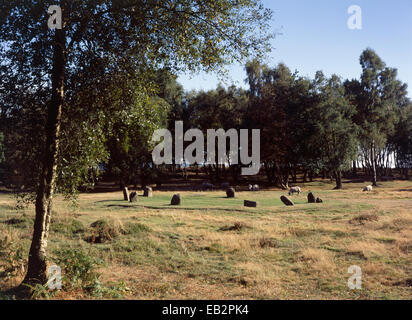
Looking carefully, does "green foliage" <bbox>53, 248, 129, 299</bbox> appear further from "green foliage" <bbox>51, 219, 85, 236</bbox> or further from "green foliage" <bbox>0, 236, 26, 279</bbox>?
"green foliage" <bbox>51, 219, 85, 236</bbox>

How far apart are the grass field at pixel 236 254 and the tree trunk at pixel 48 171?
3.69 ft

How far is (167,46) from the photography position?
1102 centimetres

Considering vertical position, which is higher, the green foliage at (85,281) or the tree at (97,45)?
the tree at (97,45)

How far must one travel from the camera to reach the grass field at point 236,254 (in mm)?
9805

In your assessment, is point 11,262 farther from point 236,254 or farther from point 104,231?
point 236,254

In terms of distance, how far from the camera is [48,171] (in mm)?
9492

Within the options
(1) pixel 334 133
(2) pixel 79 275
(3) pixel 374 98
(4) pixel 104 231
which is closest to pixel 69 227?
(4) pixel 104 231

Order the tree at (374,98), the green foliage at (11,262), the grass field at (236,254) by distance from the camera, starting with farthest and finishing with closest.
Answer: the tree at (374,98)
the green foliage at (11,262)
the grass field at (236,254)

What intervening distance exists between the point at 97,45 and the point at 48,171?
426 centimetres

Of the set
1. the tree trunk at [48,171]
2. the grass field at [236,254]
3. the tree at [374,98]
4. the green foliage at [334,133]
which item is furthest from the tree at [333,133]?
the tree trunk at [48,171]

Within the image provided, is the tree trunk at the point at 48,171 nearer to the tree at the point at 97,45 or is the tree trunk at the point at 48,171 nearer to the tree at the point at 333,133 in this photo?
the tree at the point at 97,45

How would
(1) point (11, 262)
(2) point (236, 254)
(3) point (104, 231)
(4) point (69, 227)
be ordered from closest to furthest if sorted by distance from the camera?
(1) point (11, 262)
(2) point (236, 254)
(3) point (104, 231)
(4) point (69, 227)
